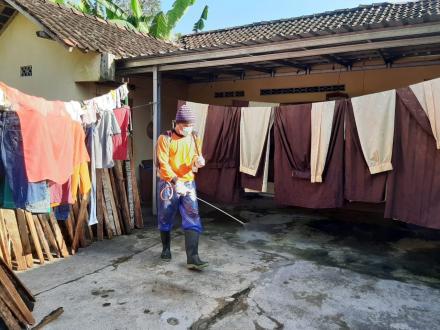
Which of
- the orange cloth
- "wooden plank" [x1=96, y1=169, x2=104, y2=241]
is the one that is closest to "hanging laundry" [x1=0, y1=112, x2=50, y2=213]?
the orange cloth

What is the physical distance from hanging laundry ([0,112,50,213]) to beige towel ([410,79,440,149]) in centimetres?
423

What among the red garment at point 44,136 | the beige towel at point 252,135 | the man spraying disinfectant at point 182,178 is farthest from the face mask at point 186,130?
the beige towel at point 252,135

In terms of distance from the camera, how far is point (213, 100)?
9422mm

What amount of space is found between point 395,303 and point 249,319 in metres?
1.47

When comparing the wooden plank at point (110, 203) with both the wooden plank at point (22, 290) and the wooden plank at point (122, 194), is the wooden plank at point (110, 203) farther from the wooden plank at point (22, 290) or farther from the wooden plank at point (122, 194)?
the wooden plank at point (22, 290)

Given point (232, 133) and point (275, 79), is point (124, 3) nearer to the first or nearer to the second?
point (275, 79)

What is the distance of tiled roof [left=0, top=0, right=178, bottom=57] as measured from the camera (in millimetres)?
6699

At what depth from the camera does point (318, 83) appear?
805 centimetres

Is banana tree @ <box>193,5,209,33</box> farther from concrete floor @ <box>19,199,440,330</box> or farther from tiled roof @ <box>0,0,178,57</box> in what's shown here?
concrete floor @ <box>19,199,440,330</box>

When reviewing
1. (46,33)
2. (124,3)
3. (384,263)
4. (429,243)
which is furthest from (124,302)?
(124,3)

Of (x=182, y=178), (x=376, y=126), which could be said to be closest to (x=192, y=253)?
(x=182, y=178)

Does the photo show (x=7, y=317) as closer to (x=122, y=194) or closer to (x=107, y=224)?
(x=107, y=224)

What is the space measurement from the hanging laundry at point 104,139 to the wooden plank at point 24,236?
3.72 feet

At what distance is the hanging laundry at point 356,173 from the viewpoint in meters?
4.85
